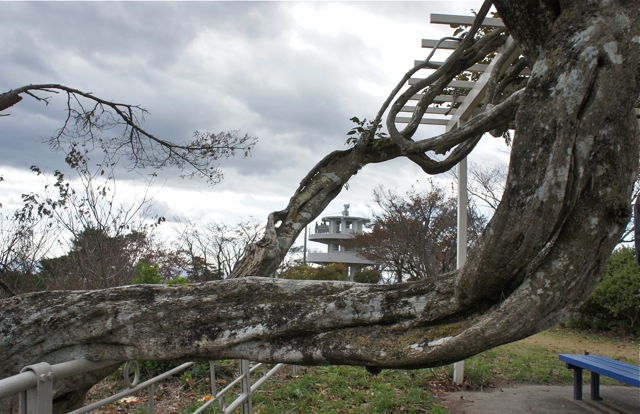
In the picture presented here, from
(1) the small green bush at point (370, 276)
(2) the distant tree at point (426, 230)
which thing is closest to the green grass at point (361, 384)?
(2) the distant tree at point (426, 230)

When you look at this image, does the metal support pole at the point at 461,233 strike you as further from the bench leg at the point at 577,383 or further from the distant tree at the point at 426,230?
the distant tree at the point at 426,230

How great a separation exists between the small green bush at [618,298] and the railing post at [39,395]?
1163 centimetres

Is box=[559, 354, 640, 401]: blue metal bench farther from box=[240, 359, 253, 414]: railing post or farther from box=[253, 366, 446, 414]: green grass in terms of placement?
box=[240, 359, 253, 414]: railing post

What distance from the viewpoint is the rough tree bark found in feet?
6.66

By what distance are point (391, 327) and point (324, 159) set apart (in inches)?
111

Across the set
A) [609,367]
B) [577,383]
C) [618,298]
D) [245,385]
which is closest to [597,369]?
[609,367]

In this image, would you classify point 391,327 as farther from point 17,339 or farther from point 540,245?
point 17,339

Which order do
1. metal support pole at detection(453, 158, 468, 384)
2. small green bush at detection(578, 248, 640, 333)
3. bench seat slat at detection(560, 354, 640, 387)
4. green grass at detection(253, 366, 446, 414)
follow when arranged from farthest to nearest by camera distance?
small green bush at detection(578, 248, 640, 333) < metal support pole at detection(453, 158, 468, 384) < green grass at detection(253, 366, 446, 414) < bench seat slat at detection(560, 354, 640, 387)

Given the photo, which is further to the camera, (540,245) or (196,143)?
(196,143)

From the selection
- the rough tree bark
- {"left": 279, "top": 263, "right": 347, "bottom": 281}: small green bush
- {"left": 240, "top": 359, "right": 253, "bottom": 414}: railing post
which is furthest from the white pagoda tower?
the rough tree bark

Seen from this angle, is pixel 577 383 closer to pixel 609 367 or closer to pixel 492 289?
pixel 609 367

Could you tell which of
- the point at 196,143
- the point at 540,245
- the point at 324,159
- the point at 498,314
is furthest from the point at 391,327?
the point at 196,143

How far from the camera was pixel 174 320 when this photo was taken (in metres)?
2.53

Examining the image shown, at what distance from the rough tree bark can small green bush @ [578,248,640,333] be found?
10.6m
